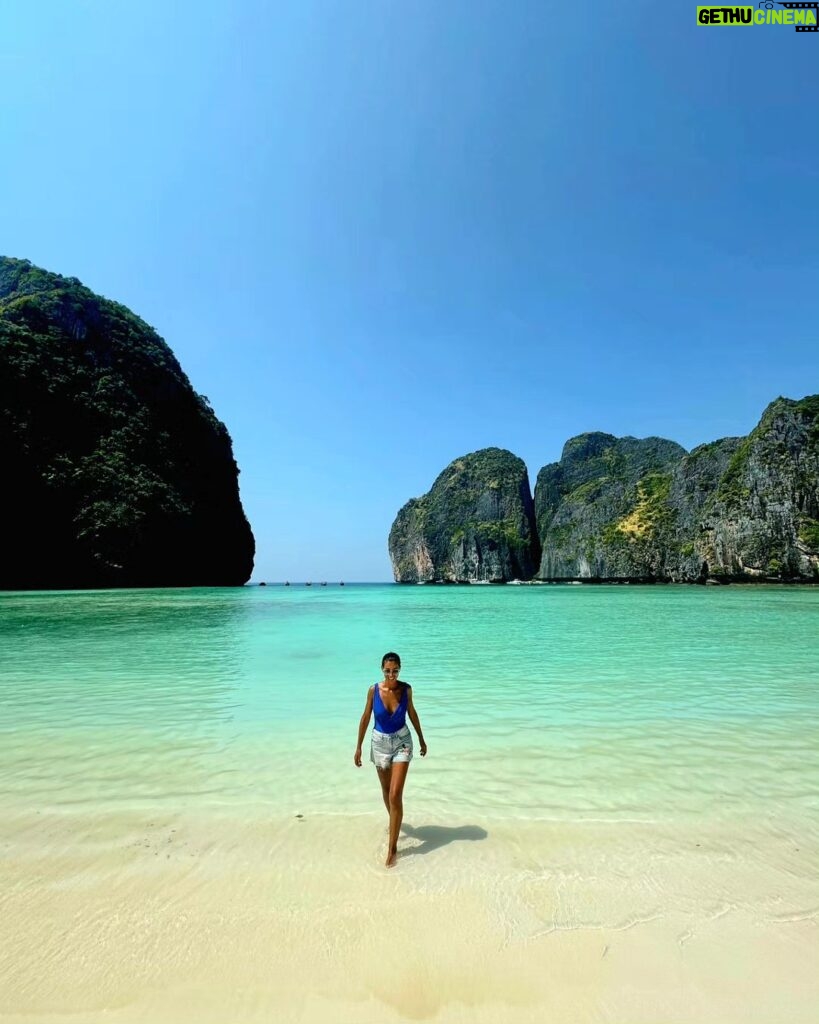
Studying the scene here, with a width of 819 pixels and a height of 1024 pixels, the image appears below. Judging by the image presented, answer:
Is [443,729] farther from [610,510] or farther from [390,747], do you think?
[610,510]

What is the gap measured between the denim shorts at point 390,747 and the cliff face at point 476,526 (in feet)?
494

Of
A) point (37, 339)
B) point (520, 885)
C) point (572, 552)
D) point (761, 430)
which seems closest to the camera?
point (520, 885)

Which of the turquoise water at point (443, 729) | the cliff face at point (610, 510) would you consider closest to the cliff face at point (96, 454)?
the turquoise water at point (443, 729)

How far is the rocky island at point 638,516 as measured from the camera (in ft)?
245

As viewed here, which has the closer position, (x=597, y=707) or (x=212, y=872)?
(x=212, y=872)

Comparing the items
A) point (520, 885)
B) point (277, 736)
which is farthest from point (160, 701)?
point (520, 885)

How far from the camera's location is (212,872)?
371 cm

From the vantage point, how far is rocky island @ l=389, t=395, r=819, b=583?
74.8 metres

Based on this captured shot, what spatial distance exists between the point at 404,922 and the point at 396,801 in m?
0.87

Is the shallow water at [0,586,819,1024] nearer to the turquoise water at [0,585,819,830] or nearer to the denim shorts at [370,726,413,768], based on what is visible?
the turquoise water at [0,585,819,830]

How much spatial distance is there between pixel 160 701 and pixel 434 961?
24.5 ft

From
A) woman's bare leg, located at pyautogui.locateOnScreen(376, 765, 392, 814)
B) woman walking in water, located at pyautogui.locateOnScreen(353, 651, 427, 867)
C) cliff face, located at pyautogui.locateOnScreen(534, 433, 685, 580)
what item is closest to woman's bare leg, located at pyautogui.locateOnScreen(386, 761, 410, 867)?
woman walking in water, located at pyautogui.locateOnScreen(353, 651, 427, 867)

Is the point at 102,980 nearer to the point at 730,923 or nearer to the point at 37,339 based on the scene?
the point at 730,923

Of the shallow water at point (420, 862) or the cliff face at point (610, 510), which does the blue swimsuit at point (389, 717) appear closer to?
the shallow water at point (420, 862)
